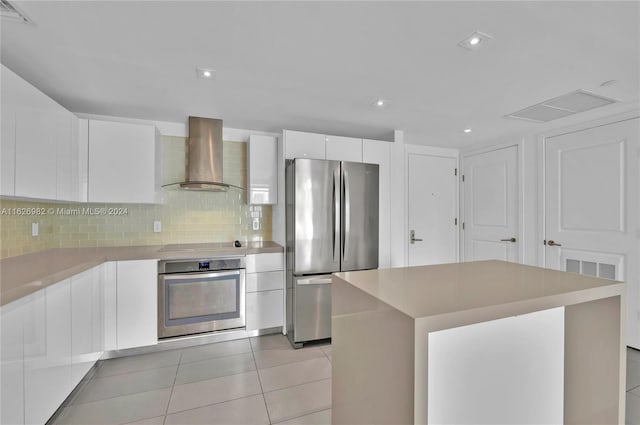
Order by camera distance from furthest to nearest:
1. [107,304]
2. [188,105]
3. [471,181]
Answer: [471,181] < [188,105] < [107,304]

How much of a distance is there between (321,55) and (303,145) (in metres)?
1.33

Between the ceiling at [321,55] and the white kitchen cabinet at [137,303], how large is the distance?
1489 mm

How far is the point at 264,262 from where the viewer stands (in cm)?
305

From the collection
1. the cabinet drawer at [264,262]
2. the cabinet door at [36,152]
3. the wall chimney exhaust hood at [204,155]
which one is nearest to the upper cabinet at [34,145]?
the cabinet door at [36,152]

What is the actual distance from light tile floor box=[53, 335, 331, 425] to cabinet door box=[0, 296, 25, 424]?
58 cm

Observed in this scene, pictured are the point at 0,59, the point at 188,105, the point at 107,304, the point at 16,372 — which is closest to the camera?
the point at 16,372

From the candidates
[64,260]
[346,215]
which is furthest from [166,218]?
[346,215]

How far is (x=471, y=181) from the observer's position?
13.9 feet

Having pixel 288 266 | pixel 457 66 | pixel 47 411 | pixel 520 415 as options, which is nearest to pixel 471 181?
pixel 457 66

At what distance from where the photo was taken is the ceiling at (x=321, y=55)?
4.76ft

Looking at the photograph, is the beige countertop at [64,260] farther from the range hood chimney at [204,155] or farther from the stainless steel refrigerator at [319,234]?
the range hood chimney at [204,155]

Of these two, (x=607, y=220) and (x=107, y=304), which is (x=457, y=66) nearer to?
(x=607, y=220)

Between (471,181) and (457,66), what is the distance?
2.63m

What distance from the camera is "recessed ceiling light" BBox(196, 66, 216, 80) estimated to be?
2022 mm
